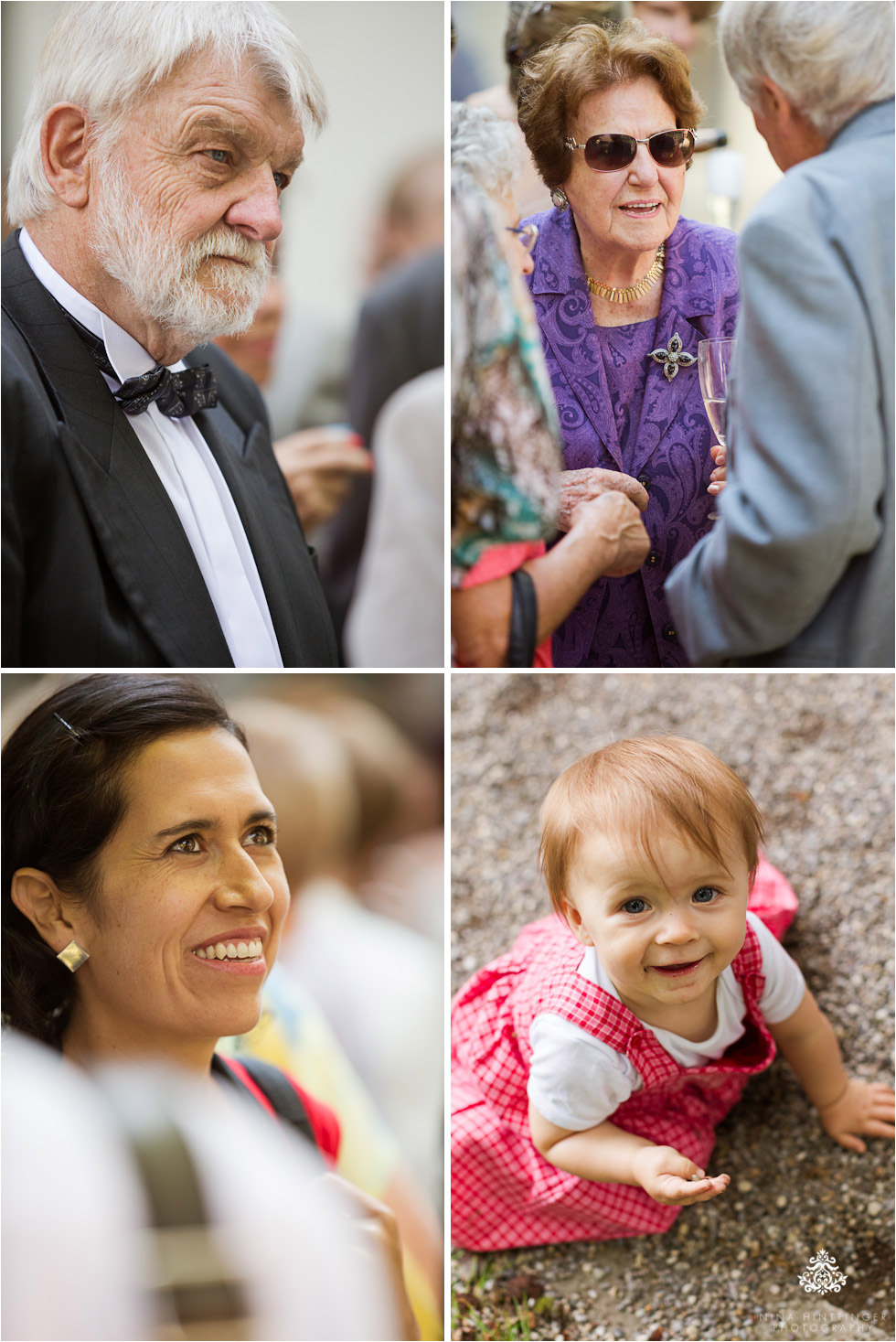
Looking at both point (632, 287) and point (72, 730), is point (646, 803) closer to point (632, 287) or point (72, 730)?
point (632, 287)

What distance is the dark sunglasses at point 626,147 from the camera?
1.44 m

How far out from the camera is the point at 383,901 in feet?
5.24

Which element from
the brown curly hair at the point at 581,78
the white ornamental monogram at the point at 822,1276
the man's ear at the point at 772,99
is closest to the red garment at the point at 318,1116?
the white ornamental monogram at the point at 822,1276

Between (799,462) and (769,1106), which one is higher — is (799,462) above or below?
above

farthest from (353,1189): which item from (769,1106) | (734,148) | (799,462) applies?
(734,148)

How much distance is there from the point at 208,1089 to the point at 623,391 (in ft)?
3.67

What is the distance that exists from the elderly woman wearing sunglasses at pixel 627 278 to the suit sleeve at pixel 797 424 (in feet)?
0.18

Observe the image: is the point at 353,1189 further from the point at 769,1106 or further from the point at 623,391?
the point at 623,391

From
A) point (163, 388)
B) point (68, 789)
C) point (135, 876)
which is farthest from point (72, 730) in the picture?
point (163, 388)

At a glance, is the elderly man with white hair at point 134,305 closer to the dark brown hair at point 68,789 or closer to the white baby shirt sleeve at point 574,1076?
the dark brown hair at point 68,789

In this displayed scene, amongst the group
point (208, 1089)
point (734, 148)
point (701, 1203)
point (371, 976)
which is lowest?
point (701, 1203)

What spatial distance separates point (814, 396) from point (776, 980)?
83cm

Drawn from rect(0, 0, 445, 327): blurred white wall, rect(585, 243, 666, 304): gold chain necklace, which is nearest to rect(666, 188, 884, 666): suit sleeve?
rect(585, 243, 666, 304): gold chain necklace

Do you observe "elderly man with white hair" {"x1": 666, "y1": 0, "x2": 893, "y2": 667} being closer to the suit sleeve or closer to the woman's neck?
the suit sleeve
